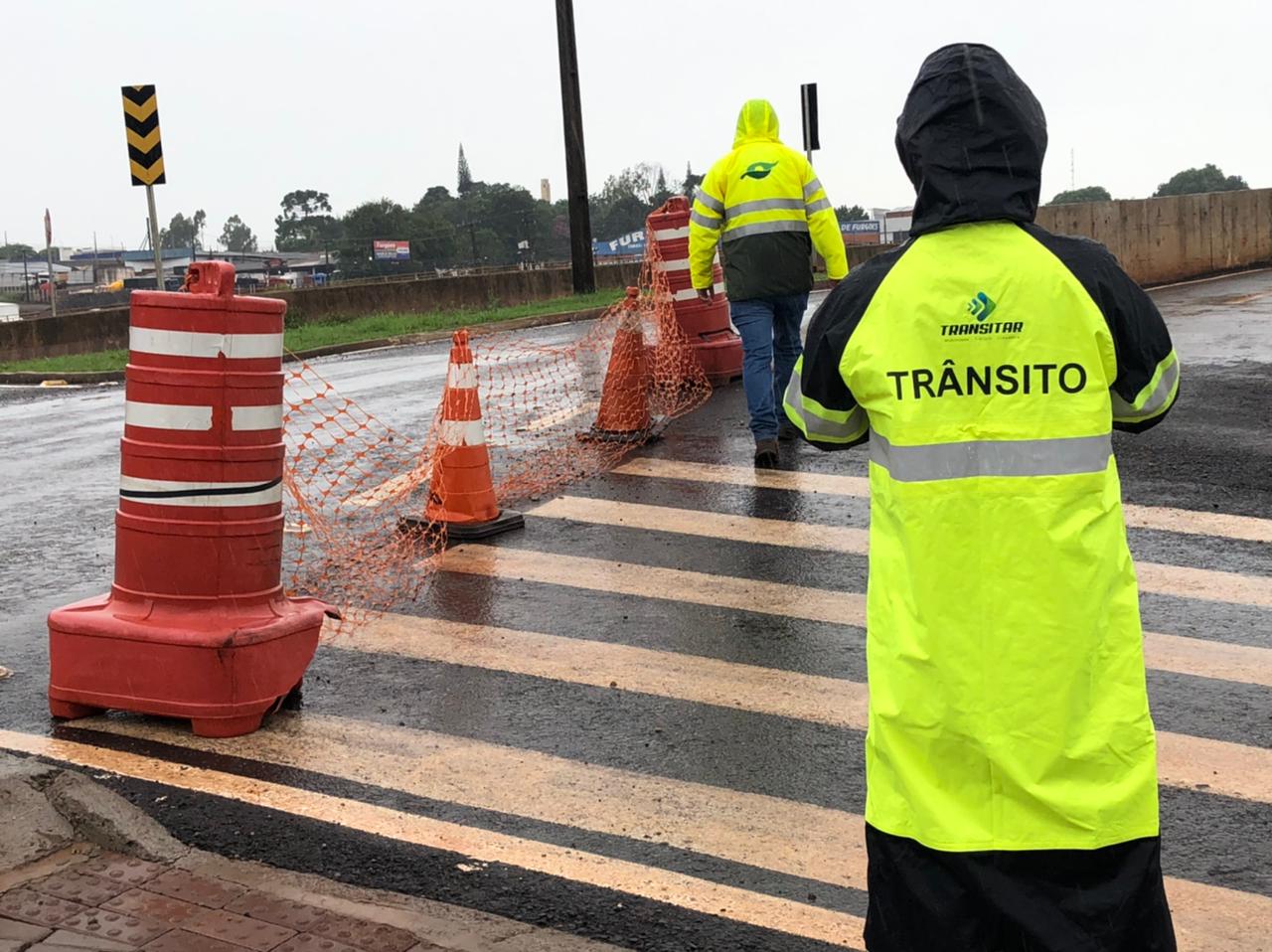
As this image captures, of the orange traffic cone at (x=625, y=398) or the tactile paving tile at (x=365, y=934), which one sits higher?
the orange traffic cone at (x=625, y=398)

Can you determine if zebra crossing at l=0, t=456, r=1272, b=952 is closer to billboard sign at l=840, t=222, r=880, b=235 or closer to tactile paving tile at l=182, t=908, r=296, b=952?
tactile paving tile at l=182, t=908, r=296, b=952

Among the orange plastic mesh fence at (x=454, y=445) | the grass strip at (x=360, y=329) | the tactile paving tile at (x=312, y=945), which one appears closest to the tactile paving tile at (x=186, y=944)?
the tactile paving tile at (x=312, y=945)

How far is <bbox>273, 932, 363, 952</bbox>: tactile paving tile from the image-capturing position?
3.63 metres

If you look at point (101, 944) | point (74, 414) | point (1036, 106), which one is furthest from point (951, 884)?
point (74, 414)

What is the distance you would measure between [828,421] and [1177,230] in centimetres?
2354

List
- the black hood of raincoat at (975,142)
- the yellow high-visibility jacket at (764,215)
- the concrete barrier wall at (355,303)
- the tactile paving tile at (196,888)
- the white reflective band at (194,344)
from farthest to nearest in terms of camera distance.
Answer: the concrete barrier wall at (355,303) < the yellow high-visibility jacket at (764,215) < the white reflective band at (194,344) < the tactile paving tile at (196,888) < the black hood of raincoat at (975,142)

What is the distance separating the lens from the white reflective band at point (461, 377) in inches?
311

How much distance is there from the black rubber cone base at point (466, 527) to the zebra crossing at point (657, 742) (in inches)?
6.2

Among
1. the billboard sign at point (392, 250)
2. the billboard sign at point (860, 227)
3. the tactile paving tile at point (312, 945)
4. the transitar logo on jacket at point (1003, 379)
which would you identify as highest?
the billboard sign at point (860, 227)

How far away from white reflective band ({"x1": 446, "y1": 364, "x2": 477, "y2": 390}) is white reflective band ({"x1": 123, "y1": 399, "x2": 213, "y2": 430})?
8.87 feet

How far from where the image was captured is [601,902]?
3945 mm

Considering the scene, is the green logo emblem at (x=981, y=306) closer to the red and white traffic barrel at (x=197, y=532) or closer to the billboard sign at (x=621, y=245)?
the red and white traffic barrel at (x=197, y=532)

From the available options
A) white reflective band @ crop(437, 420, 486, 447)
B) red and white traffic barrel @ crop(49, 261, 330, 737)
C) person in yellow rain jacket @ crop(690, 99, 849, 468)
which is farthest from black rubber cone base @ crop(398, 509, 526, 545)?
red and white traffic barrel @ crop(49, 261, 330, 737)

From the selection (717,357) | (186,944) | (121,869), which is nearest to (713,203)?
(717,357)
